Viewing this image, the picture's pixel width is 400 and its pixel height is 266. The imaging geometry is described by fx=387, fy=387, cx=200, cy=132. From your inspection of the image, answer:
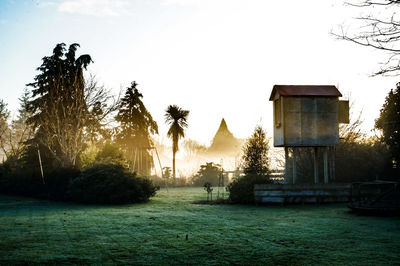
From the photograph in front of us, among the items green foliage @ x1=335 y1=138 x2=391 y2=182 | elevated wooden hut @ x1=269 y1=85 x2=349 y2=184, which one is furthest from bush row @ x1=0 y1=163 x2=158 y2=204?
green foliage @ x1=335 y1=138 x2=391 y2=182

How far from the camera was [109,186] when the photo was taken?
1708 cm

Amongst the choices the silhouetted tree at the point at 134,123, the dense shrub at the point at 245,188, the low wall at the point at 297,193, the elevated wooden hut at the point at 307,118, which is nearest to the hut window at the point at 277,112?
the elevated wooden hut at the point at 307,118

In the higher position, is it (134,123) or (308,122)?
(134,123)

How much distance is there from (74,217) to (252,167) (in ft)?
35.5

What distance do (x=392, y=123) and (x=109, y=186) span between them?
12.4 m

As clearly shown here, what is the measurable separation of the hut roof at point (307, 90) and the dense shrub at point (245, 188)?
387cm

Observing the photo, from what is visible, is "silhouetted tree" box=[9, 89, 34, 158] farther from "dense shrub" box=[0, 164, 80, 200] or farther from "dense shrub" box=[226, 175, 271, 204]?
"dense shrub" box=[226, 175, 271, 204]

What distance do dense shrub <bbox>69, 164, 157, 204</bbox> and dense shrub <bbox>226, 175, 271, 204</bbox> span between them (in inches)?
161

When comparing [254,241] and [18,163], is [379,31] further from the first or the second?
[18,163]

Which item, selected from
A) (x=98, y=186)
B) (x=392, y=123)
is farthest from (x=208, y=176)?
(x=392, y=123)

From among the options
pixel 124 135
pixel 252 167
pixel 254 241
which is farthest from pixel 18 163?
pixel 254 241

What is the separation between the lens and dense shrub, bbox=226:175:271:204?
1596 centimetres

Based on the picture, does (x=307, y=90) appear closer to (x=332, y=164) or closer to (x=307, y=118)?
(x=307, y=118)

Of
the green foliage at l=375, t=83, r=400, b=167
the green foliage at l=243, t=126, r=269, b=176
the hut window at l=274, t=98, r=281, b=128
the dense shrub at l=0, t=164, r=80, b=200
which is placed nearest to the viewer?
the green foliage at l=375, t=83, r=400, b=167
